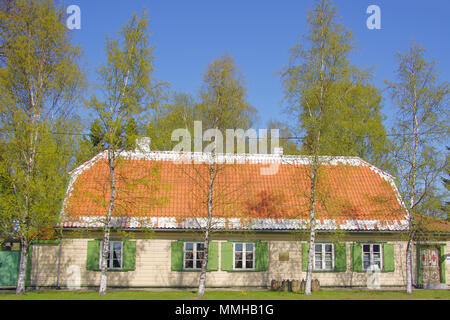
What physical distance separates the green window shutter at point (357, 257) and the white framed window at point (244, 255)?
5041 mm

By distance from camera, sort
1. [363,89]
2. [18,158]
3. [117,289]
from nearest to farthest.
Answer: [18,158], [117,289], [363,89]

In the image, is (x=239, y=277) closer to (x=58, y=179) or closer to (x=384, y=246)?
(x=384, y=246)

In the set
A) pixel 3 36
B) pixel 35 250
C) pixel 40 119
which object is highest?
pixel 3 36

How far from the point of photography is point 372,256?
898 inches

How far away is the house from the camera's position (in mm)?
21594

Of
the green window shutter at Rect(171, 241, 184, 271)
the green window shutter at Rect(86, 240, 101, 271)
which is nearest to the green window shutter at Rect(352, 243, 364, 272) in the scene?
the green window shutter at Rect(171, 241, 184, 271)

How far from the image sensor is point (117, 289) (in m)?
A: 21.3

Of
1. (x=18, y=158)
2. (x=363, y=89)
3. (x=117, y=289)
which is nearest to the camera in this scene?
(x=18, y=158)

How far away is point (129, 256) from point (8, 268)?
6.34 meters

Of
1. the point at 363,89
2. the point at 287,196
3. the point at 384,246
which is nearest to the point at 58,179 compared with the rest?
the point at 287,196

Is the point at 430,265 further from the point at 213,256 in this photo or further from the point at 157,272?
the point at 157,272

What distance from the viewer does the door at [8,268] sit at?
73.8 ft

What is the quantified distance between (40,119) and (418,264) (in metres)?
19.9

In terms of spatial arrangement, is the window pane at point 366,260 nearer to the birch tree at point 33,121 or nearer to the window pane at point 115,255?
the window pane at point 115,255
